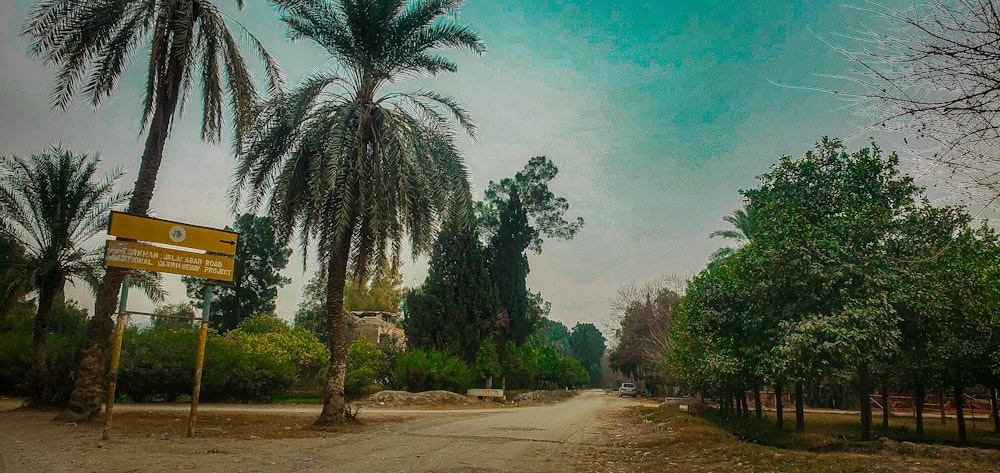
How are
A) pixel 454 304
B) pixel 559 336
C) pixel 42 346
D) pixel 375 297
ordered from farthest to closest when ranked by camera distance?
1. pixel 559 336
2. pixel 375 297
3. pixel 454 304
4. pixel 42 346

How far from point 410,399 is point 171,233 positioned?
61.6 ft

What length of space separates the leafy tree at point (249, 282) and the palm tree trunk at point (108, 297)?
4144 centimetres

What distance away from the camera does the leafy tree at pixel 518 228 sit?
45.3m

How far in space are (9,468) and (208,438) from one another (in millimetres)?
4429

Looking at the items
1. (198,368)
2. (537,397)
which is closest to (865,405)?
(198,368)

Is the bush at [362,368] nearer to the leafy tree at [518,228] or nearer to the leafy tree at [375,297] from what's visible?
the leafy tree at [518,228]

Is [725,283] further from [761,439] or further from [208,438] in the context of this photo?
[208,438]

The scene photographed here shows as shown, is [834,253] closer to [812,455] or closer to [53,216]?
[812,455]

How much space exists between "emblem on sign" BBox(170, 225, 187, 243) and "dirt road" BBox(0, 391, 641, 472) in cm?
422

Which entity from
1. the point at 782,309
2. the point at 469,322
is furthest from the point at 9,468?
the point at 469,322

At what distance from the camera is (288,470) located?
8570mm

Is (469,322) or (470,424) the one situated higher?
(469,322)

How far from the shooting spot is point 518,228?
153 ft

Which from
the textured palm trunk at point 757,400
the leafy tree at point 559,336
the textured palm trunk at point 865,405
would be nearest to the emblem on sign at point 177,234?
the textured palm trunk at point 865,405
